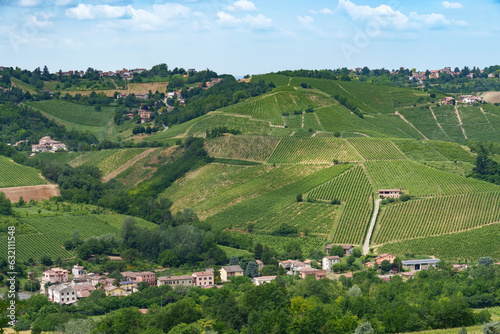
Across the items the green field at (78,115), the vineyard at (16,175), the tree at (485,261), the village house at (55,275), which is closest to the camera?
the village house at (55,275)

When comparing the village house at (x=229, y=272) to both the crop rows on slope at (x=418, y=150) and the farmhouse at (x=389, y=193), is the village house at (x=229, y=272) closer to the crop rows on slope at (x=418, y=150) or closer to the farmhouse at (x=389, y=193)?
the farmhouse at (x=389, y=193)

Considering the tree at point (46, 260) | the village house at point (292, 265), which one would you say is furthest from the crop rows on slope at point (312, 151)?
the tree at point (46, 260)

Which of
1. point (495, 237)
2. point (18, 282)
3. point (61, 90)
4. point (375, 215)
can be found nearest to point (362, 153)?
point (375, 215)

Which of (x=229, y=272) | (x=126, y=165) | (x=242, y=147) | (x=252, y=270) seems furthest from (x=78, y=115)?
(x=252, y=270)

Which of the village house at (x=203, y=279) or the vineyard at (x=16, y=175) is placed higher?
the vineyard at (x=16, y=175)

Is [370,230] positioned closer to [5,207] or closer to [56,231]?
[56,231]

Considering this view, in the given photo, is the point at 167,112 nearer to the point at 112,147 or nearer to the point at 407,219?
the point at 112,147
